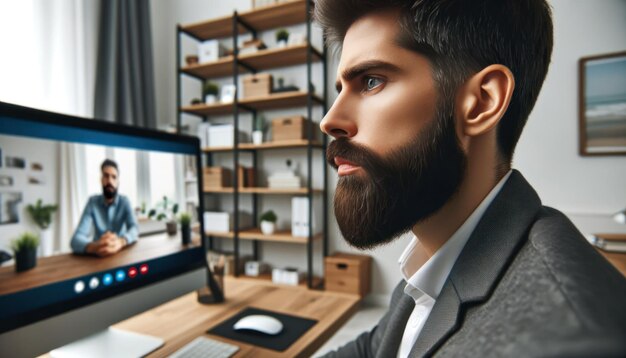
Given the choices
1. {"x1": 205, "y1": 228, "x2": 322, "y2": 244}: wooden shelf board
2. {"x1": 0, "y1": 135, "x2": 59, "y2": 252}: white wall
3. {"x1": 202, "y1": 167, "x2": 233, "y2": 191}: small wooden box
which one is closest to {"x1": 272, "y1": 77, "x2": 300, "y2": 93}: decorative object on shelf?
{"x1": 202, "y1": 167, "x2": 233, "y2": 191}: small wooden box

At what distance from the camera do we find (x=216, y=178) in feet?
9.85

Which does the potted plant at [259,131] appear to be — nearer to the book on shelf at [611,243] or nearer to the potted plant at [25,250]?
the potted plant at [25,250]

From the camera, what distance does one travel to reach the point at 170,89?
3570 millimetres

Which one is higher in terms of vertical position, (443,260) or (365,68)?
Answer: (365,68)

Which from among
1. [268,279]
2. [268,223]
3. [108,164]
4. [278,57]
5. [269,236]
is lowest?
[268,279]

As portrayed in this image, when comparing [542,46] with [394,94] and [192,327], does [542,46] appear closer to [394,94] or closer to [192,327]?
[394,94]

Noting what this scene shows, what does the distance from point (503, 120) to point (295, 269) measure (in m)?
2.49

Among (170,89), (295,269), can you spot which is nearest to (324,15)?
(295,269)

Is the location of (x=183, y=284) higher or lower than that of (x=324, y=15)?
lower

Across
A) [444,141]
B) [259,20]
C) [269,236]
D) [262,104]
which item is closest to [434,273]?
[444,141]

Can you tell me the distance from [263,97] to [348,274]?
1630 mm

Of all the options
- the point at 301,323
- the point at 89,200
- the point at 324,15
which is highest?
the point at 324,15

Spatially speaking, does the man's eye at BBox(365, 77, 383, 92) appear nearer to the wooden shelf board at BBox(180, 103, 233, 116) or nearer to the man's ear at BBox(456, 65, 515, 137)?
the man's ear at BBox(456, 65, 515, 137)

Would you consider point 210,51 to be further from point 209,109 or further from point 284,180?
point 284,180
